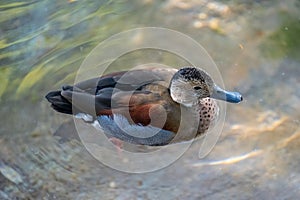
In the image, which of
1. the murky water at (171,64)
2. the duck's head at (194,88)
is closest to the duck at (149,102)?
the duck's head at (194,88)

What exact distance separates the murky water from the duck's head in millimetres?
338

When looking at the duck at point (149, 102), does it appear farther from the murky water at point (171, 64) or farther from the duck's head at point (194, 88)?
the murky water at point (171, 64)

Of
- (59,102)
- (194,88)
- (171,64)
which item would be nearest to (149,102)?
(194,88)

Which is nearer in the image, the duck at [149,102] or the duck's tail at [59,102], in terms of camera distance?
the duck at [149,102]

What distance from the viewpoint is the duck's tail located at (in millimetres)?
4434

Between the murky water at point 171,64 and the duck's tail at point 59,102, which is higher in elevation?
the duck's tail at point 59,102

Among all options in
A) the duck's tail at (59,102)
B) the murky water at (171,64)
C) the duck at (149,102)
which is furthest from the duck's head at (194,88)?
the duck's tail at (59,102)

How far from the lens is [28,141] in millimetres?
4609

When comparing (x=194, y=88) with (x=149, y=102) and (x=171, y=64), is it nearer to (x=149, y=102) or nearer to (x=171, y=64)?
(x=149, y=102)

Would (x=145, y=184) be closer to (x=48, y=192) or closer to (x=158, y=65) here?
(x=48, y=192)

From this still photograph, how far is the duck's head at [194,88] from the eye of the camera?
4285mm

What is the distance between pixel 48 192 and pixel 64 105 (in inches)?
24.4

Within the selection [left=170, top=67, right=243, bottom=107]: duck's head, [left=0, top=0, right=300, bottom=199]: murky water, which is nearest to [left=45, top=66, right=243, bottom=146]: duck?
[left=170, top=67, right=243, bottom=107]: duck's head

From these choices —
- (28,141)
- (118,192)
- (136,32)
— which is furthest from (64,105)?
(136,32)
